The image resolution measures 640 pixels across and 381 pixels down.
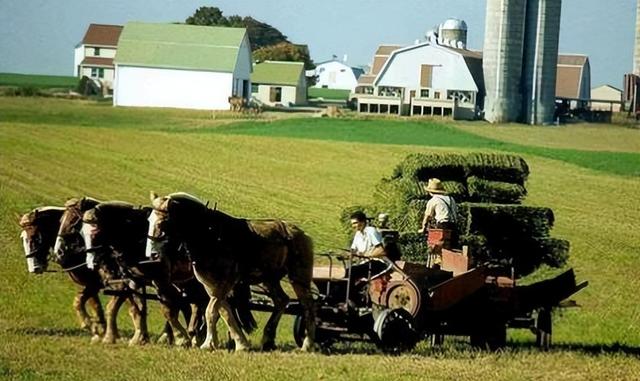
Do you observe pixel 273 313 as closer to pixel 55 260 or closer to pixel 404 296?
pixel 404 296

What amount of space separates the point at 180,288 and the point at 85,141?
21.1 metres

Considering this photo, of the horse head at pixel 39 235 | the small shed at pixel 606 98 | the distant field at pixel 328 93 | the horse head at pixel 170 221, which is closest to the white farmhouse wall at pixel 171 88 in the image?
the distant field at pixel 328 93

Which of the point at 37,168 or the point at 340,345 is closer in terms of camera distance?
the point at 340,345

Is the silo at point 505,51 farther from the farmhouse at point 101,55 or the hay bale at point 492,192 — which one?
the hay bale at point 492,192

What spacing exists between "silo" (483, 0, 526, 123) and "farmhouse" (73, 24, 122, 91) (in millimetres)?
16473

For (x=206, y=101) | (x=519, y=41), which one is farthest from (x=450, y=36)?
(x=206, y=101)

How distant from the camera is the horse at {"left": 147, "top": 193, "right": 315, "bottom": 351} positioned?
12984 mm

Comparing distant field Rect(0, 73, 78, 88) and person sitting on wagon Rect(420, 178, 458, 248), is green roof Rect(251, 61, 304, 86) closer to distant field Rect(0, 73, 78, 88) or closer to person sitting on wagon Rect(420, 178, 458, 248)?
distant field Rect(0, 73, 78, 88)

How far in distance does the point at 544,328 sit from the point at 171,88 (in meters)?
32.6

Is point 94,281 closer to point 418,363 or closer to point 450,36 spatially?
point 418,363

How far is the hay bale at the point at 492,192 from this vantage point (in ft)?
62.3

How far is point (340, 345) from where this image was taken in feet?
48.4

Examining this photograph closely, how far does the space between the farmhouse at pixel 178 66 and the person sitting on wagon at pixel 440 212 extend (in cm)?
2915

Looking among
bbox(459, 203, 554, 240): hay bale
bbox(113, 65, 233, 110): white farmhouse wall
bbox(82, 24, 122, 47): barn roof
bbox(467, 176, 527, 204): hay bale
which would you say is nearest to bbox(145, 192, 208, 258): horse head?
bbox(459, 203, 554, 240): hay bale
